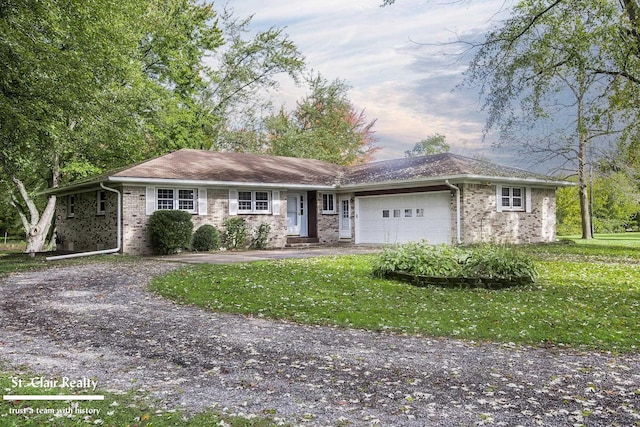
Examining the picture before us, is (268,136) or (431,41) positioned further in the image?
(268,136)

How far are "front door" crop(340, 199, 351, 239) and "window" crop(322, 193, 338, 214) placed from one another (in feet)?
1.29

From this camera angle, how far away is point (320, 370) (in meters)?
5.04

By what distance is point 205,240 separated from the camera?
62.5 ft

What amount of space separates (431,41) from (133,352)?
8.79 meters

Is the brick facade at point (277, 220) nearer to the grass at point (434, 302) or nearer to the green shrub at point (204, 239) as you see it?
the green shrub at point (204, 239)

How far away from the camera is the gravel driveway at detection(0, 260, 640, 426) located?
13.1 ft

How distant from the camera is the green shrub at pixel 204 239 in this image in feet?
62.4

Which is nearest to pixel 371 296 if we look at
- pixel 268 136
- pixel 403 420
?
pixel 403 420

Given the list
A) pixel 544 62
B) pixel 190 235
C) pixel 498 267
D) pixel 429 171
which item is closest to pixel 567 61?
pixel 544 62

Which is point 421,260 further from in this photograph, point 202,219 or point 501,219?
point 501,219

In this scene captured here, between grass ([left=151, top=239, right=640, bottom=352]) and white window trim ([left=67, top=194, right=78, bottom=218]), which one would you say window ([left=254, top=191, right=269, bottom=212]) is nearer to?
white window trim ([left=67, top=194, right=78, bottom=218])

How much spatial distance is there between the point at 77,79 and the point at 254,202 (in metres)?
9.78

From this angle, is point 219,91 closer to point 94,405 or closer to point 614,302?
point 614,302

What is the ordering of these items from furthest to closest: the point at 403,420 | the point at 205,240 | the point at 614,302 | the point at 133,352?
the point at 205,240 < the point at 614,302 < the point at 133,352 < the point at 403,420
